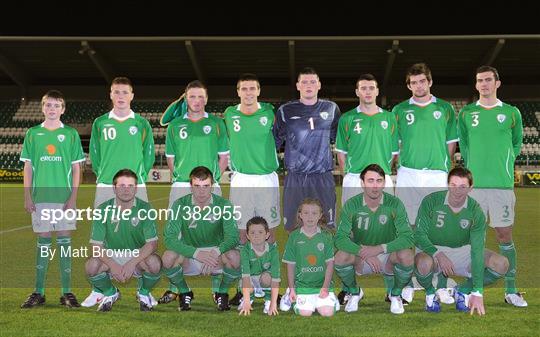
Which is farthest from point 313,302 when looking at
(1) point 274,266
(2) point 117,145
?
(2) point 117,145

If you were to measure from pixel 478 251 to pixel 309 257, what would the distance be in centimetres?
133

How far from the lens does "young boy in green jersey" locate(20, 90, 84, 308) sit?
4855 millimetres

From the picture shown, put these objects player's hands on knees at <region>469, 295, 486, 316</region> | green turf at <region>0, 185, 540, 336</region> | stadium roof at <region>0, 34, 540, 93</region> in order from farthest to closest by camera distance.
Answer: stadium roof at <region>0, 34, 540, 93</region>, player's hands on knees at <region>469, 295, 486, 316</region>, green turf at <region>0, 185, 540, 336</region>

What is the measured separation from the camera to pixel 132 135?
5148mm

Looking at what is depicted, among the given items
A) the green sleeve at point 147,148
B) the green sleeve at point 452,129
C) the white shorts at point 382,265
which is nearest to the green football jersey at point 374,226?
the white shorts at point 382,265

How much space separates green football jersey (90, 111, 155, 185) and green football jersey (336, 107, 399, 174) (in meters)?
1.87

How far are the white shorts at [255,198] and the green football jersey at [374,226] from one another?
2.56ft

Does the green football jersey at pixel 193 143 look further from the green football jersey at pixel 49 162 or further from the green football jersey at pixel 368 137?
the green football jersey at pixel 368 137

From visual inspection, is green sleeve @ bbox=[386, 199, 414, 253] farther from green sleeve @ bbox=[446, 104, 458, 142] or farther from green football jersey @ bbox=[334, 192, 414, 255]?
green sleeve @ bbox=[446, 104, 458, 142]

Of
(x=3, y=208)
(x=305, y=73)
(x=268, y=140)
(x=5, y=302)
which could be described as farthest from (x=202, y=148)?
(x=3, y=208)

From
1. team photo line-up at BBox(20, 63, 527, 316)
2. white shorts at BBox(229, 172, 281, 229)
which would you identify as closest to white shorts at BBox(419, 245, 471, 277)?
team photo line-up at BBox(20, 63, 527, 316)
